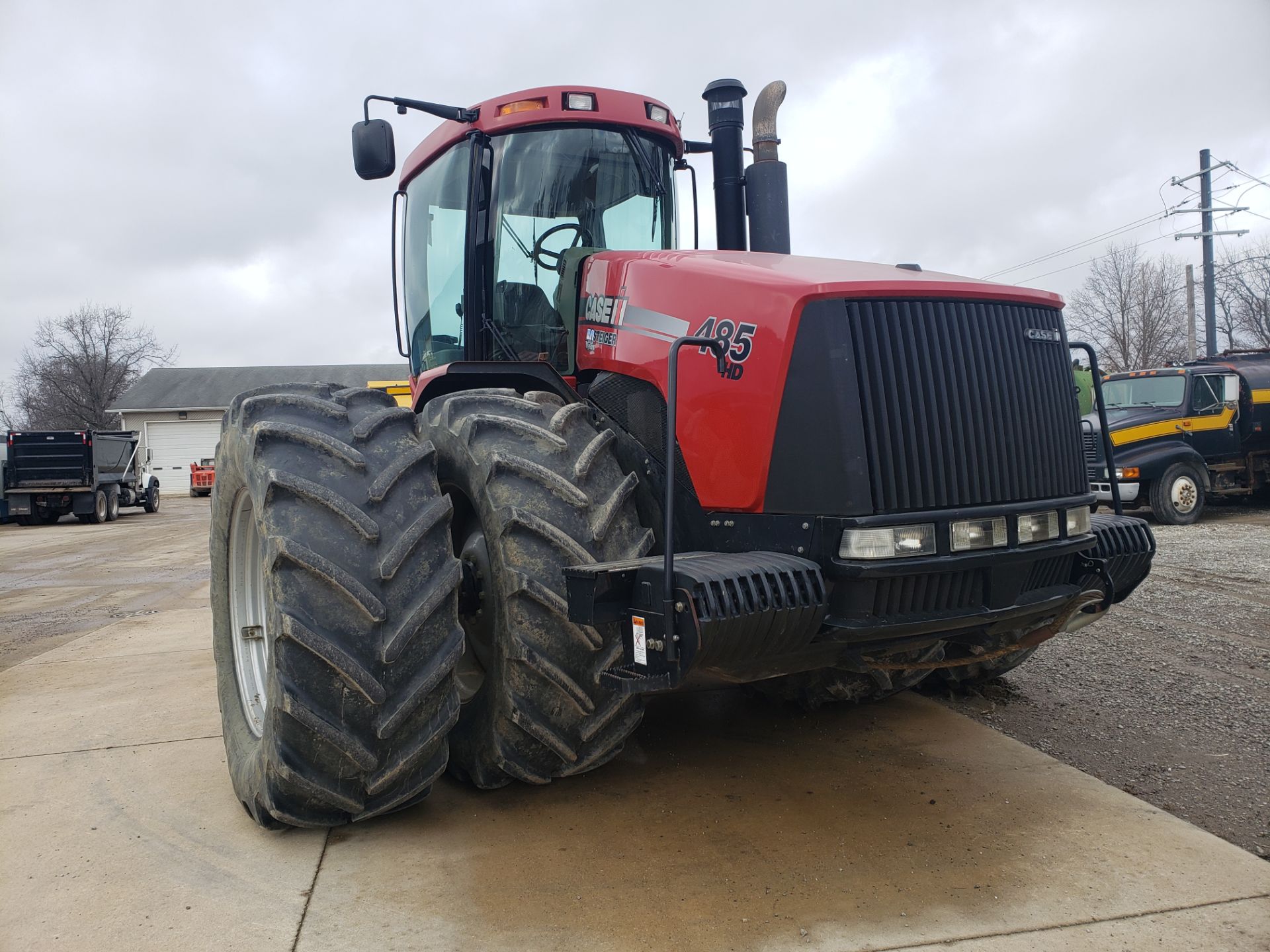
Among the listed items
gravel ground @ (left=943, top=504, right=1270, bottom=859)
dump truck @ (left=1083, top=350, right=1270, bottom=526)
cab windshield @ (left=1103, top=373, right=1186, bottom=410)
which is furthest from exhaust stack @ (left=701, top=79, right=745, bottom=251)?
cab windshield @ (left=1103, top=373, right=1186, bottom=410)

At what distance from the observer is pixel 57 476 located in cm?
2209

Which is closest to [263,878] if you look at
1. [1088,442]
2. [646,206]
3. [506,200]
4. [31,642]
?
[506,200]

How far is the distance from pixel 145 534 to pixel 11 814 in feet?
53.9

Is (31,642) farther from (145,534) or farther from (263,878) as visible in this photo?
(145,534)

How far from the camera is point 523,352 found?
13.9 ft

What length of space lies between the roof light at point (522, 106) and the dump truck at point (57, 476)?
21538mm

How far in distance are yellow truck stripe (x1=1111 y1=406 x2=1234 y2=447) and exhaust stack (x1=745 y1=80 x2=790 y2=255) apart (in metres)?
10.1

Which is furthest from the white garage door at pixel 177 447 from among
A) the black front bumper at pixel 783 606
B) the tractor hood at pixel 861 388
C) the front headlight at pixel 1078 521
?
the front headlight at pixel 1078 521

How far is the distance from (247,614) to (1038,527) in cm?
304

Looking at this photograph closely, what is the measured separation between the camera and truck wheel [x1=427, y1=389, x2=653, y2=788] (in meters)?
2.98

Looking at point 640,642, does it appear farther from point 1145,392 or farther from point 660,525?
point 1145,392

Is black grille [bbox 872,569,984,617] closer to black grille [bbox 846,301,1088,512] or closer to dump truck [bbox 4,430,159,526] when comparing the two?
black grille [bbox 846,301,1088,512]

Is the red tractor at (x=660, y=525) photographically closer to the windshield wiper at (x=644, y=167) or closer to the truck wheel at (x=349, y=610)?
the truck wheel at (x=349, y=610)

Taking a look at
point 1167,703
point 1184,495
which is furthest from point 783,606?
point 1184,495
